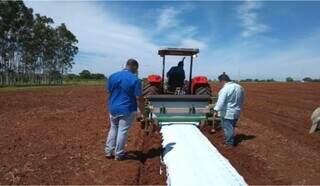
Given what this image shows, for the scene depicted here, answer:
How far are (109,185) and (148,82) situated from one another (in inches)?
243

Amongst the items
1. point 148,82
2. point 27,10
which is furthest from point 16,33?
point 148,82

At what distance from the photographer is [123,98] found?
7203 mm

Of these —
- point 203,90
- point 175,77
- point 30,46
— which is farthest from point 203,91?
point 30,46

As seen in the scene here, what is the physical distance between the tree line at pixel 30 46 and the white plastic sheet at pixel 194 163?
44.6 m

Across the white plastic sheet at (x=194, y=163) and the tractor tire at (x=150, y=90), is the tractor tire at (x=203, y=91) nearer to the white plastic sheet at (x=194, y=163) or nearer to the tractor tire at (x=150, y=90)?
the tractor tire at (x=150, y=90)

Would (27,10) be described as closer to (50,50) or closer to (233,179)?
(50,50)

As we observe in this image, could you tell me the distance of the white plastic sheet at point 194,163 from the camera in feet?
19.3

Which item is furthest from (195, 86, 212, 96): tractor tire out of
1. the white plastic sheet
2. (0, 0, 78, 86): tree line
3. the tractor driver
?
(0, 0, 78, 86): tree line

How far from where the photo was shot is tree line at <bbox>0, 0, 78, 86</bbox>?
4956 centimetres

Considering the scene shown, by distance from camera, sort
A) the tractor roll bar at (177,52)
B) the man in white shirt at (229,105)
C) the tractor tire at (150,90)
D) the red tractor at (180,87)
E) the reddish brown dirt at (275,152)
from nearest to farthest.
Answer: the reddish brown dirt at (275,152), the man in white shirt at (229,105), the tractor tire at (150,90), the red tractor at (180,87), the tractor roll bar at (177,52)

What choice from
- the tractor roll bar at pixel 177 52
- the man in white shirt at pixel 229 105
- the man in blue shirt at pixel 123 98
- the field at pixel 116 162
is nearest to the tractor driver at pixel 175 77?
the tractor roll bar at pixel 177 52

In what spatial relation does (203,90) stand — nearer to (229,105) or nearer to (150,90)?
(150,90)

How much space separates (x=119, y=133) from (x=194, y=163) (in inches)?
57.6

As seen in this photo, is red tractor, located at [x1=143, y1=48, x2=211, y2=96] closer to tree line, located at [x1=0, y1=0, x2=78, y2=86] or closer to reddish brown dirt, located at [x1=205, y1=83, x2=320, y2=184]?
reddish brown dirt, located at [x1=205, y1=83, x2=320, y2=184]
